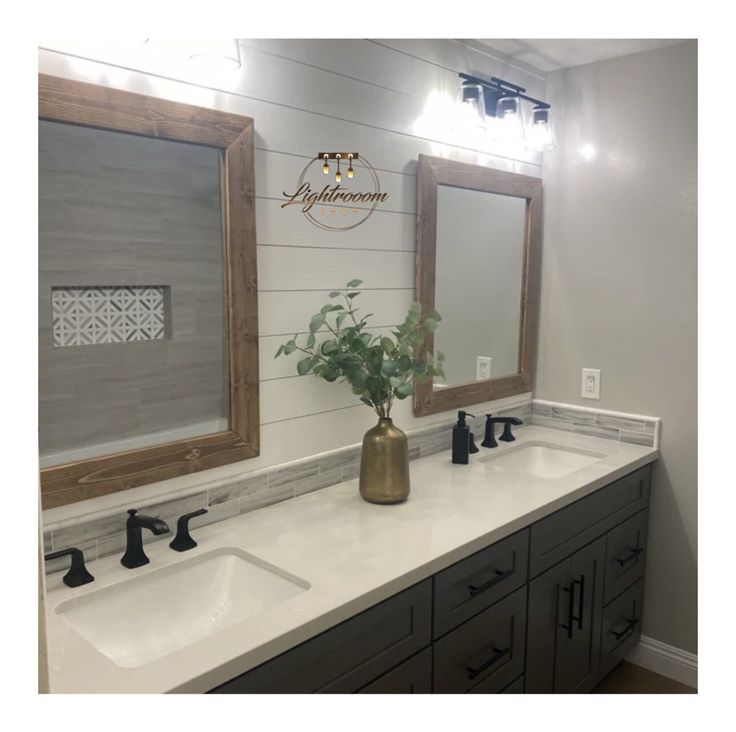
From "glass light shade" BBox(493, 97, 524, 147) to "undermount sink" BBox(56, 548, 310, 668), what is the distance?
5.64 ft

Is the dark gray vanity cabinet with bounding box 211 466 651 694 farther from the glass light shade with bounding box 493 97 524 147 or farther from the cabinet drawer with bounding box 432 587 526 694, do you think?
the glass light shade with bounding box 493 97 524 147

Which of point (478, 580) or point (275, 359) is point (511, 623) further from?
point (275, 359)

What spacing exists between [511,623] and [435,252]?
A: 114cm

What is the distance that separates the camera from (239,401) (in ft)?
5.61

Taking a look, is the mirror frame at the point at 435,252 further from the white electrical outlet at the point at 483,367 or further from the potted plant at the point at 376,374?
the potted plant at the point at 376,374

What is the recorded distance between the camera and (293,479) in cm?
189

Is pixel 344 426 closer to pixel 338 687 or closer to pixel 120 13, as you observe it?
pixel 338 687

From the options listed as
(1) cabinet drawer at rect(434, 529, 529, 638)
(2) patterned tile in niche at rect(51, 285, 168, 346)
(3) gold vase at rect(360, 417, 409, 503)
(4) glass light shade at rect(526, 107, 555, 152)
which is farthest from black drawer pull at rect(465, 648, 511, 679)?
(4) glass light shade at rect(526, 107, 555, 152)

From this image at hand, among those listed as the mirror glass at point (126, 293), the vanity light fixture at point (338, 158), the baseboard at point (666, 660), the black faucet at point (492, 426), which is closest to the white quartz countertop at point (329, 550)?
the black faucet at point (492, 426)

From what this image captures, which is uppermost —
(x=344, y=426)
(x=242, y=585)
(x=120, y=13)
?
(x=120, y=13)

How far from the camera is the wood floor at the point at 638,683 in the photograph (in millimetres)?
2402

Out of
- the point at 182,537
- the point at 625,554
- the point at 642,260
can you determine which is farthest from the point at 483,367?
the point at 182,537
